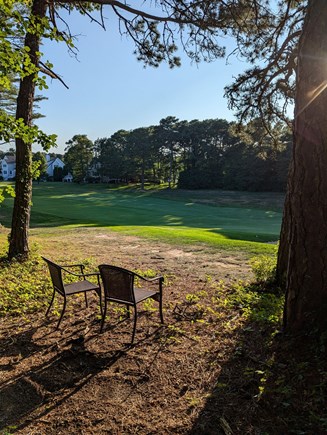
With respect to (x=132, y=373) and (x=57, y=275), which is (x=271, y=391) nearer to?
(x=132, y=373)

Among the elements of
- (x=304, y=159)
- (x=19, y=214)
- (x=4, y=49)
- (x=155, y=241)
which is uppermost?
(x=4, y=49)

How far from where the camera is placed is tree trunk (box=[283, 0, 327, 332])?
3.47 m

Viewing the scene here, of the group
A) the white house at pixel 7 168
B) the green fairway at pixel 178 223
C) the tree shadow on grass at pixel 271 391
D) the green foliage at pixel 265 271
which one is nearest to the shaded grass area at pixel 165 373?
the tree shadow on grass at pixel 271 391

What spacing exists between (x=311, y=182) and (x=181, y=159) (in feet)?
218

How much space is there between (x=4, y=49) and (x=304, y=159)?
3.63 m

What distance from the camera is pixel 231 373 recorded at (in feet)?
10.8

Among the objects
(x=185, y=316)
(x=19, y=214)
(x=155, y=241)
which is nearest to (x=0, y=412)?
(x=185, y=316)

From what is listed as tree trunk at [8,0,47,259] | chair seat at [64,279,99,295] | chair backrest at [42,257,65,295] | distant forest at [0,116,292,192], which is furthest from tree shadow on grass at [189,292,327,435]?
distant forest at [0,116,292,192]

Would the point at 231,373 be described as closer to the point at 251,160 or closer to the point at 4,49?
the point at 4,49

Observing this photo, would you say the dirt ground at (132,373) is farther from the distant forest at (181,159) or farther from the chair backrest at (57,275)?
the distant forest at (181,159)

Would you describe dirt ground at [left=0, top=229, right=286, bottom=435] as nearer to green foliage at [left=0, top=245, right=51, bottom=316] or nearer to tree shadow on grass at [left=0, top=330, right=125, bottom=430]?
tree shadow on grass at [left=0, top=330, right=125, bottom=430]

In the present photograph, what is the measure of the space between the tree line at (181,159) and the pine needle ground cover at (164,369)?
46.3 m

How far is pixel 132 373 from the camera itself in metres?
3.36

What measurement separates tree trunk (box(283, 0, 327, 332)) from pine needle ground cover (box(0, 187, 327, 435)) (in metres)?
0.39
